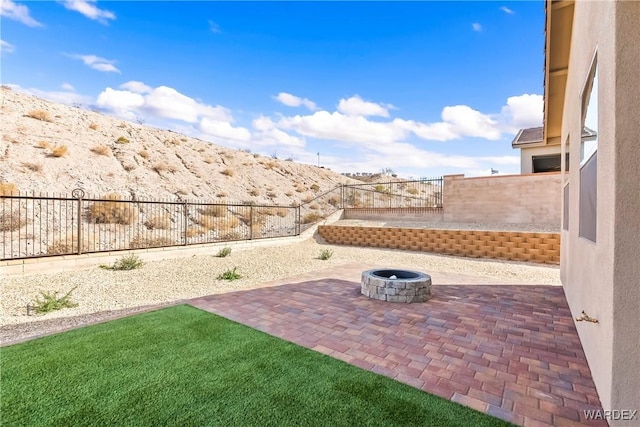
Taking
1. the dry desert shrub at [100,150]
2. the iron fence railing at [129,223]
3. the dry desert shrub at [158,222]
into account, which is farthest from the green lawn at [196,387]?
the dry desert shrub at [100,150]

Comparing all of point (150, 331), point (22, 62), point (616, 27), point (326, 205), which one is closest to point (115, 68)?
point (22, 62)

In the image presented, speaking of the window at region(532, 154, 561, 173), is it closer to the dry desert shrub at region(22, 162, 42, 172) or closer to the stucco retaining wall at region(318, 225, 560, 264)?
the stucco retaining wall at region(318, 225, 560, 264)

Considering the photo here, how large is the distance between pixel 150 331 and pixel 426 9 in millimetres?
13851

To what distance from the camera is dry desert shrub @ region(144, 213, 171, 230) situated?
13.7 meters

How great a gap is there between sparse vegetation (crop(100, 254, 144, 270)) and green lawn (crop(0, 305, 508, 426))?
448 centimetres

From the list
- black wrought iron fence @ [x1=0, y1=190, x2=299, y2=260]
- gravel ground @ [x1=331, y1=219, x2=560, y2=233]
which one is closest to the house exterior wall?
gravel ground @ [x1=331, y1=219, x2=560, y2=233]

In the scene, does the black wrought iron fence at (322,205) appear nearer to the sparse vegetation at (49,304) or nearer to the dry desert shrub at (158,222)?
the dry desert shrub at (158,222)

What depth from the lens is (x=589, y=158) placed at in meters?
3.20

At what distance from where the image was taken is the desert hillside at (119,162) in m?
15.4

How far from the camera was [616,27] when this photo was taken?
1978 millimetres

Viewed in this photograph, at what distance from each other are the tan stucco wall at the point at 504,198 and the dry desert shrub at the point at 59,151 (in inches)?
837

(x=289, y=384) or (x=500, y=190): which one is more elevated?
(x=500, y=190)

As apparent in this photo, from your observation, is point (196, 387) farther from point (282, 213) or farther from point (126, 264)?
point (282, 213)

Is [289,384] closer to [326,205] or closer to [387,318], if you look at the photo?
[387,318]
